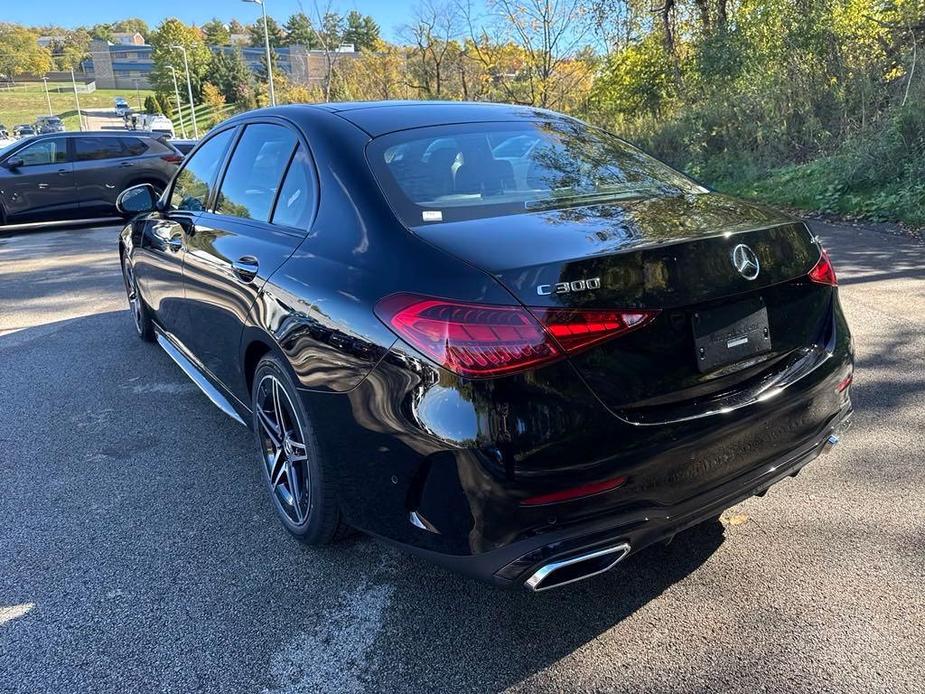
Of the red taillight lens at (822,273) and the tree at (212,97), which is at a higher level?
the tree at (212,97)

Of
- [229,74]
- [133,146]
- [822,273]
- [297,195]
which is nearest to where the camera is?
[822,273]

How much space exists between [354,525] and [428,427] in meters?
0.64

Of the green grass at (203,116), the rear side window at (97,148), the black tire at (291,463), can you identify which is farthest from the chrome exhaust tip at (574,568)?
the green grass at (203,116)

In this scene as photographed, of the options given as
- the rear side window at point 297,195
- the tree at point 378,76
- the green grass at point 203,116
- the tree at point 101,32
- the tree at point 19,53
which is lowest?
the rear side window at point 297,195

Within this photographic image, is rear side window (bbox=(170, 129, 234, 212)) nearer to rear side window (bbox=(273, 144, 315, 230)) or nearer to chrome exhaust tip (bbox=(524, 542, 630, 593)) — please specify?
rear side window (bbox=(273, 144, 315, 230))

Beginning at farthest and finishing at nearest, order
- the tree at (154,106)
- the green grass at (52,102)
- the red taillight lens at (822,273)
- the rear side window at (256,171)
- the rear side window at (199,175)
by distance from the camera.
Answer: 1. the green grass at (52,102)
2. the tree at (154,106)
3. the rear side window at (199,175)
4. the rear side window at (256,171)
5. the red taillight lens at (822,273)

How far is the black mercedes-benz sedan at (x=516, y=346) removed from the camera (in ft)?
6.15

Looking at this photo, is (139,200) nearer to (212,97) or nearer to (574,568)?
(574,568)

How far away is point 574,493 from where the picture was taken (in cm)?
189

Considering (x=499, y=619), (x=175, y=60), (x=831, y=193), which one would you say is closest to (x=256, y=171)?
(x=499, y=619)

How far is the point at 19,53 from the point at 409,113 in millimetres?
146633

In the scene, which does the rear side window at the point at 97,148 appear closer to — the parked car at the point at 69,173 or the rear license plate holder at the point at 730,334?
the parked car at the point at 69,173

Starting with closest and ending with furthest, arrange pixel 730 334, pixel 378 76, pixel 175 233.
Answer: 1. pixel 730 334
2. pixel 175 233
3. pixel 378 76

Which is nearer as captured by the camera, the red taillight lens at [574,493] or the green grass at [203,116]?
the red taillight lens at [574,493]
